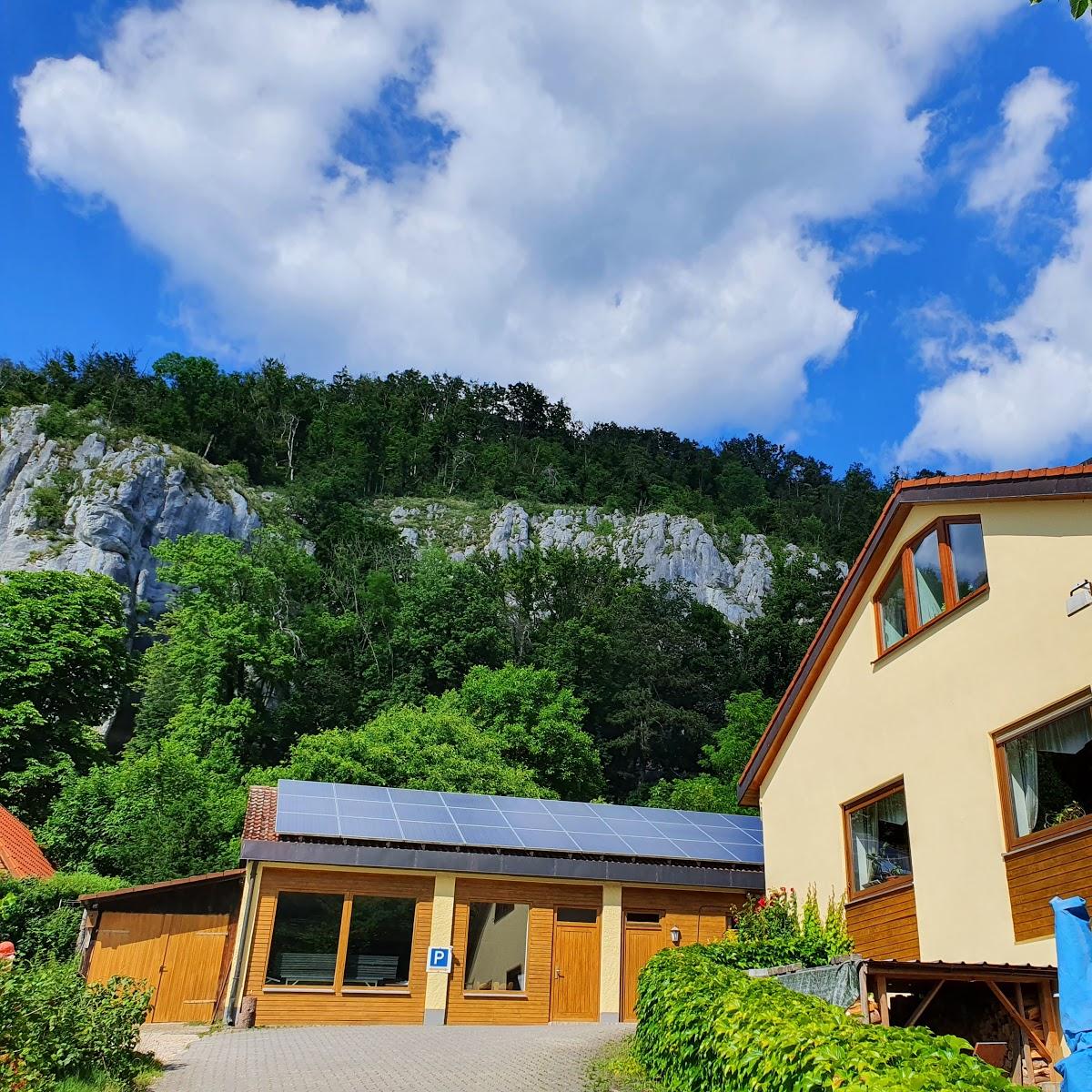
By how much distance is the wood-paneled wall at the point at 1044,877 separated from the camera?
33.3 ft

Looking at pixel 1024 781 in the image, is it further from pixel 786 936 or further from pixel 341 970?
pixel 341 970

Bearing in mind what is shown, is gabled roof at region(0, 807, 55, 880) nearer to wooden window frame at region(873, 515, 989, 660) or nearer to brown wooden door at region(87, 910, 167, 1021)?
brown wooden door at region(87, 910, 167, 1021)

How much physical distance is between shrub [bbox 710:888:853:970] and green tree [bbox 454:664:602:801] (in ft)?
84.4

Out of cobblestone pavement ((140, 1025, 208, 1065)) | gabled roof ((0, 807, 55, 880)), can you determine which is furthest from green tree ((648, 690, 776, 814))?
cobblestone pavement ((140, 1025, 208, 1065))

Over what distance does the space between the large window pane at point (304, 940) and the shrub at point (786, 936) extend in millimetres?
6920

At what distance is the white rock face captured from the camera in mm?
59188

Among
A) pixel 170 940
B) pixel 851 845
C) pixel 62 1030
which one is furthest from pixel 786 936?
pixel 170 940

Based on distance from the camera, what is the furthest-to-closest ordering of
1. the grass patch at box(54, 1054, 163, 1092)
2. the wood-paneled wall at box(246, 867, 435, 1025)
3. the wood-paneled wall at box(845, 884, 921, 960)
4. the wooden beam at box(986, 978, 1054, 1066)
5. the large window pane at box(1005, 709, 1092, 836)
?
the wood-paneled wall at box(246, 867, 435, 1025) → the wood-paneled wall at box(845, 884, 921, 960) → the large window pane at box(1005, 709, 1092, 836) → the wooden beam at box(986, 978, 1054, 1066) → the grass patch at box(54, 1054, 163, 1092)

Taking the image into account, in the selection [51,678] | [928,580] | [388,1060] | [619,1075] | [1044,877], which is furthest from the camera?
[51,678]

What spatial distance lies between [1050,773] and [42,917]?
1963cm

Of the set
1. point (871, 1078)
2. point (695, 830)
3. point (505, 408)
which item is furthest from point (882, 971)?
point (505, 408)

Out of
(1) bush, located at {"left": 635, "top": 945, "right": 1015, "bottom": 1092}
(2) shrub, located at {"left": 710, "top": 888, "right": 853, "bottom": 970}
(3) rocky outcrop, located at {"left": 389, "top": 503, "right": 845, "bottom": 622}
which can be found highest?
(3) rocky outcrop, located at {"left": 389, "top": 503, "right": 845, "bottom": 622}

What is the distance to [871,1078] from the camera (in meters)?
5.57

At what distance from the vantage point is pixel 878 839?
14383mm
